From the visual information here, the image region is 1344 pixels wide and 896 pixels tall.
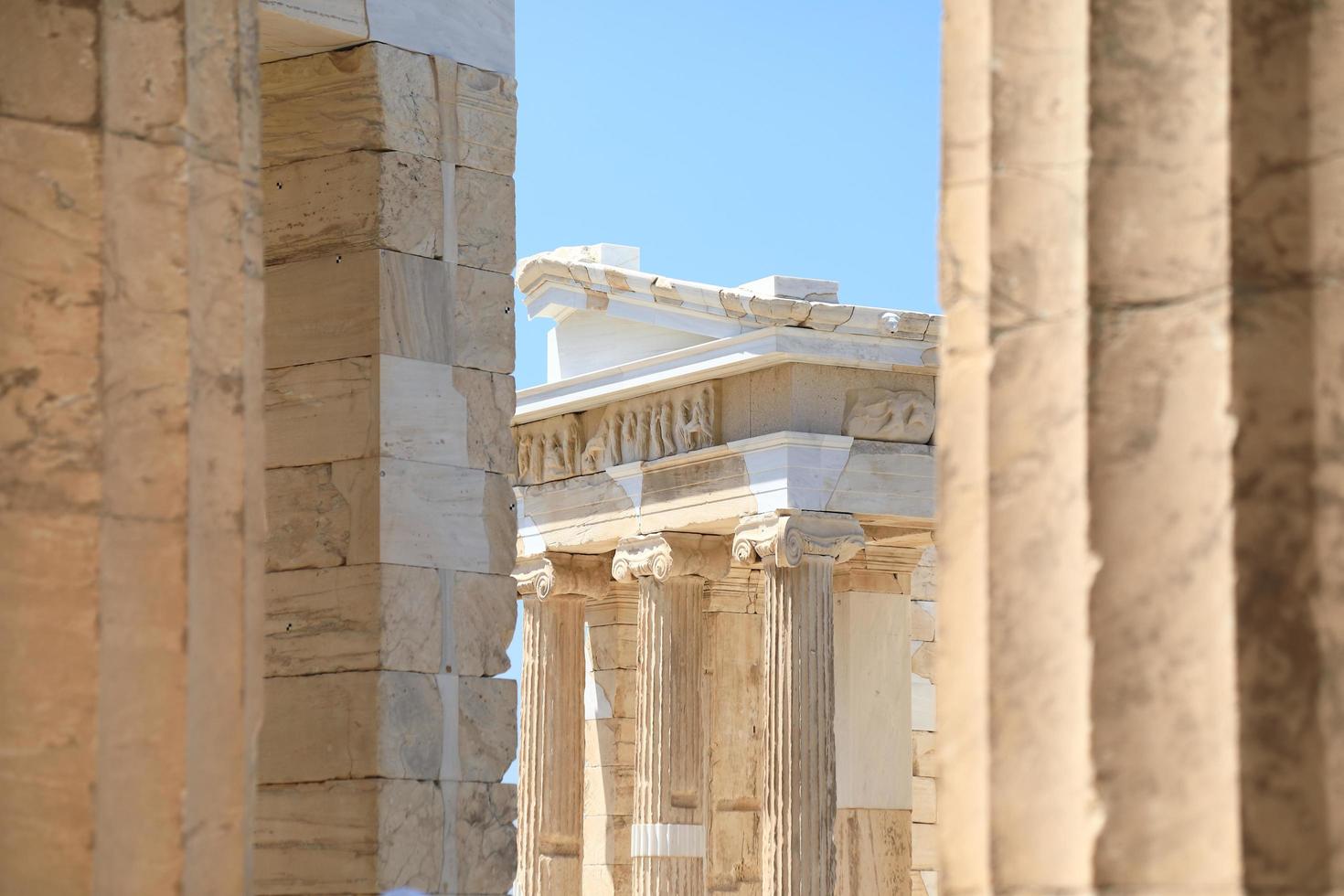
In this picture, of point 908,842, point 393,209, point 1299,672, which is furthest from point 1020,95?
point 908,842

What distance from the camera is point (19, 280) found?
4809 mm

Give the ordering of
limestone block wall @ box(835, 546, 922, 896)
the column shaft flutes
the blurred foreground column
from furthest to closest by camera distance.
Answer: the column shaft flutes < limestone block wall @ box(835, 546, 922, 896) < the blurred foreground column

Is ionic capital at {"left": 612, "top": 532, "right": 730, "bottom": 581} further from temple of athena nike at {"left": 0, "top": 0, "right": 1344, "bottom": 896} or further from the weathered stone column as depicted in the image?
temple of athena nike at {"left": 0, "top": 0, "right": 1344, "bottom": 896}

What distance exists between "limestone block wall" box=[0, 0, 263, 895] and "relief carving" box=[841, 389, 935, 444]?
16.8m

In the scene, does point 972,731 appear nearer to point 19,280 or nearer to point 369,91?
point 19,280

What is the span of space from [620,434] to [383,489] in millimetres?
13558

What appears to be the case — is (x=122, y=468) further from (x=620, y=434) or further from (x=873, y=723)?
(x=873, y=723)

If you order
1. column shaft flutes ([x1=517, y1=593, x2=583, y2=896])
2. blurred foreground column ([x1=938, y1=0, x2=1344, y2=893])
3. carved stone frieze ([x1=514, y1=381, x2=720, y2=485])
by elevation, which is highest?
carved stone frieze ([x1=514, y1=381, x2=720, y2=485])

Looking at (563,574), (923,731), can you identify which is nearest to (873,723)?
(923,731)

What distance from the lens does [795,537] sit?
69.3ft

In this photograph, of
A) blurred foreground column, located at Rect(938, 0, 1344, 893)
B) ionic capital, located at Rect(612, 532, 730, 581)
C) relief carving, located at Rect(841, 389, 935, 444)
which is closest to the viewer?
blurred foreground column, located at Rect(938, 0, 1344, 893)

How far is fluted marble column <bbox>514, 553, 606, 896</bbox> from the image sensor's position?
2409 cm

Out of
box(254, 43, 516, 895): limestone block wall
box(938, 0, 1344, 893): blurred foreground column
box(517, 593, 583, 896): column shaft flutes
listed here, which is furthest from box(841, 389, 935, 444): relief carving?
box(938, 0, 1344, 893): blurred foreground column

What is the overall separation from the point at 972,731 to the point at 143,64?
8.15 ft
